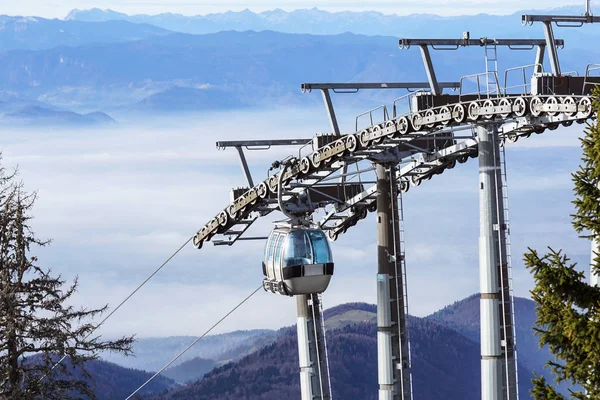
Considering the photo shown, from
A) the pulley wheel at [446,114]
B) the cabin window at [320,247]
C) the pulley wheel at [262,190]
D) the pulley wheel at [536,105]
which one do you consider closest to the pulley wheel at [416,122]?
the pulley wheel at [446,114]

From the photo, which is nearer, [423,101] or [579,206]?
[579,206]

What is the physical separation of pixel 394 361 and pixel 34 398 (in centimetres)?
1233

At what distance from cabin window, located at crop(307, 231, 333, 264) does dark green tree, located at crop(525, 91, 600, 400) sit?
17687 mm

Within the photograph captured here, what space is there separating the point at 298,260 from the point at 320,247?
0.82 m

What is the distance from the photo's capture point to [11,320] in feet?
144

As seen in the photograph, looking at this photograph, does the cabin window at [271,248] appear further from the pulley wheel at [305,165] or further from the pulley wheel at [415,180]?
the pulley wheel at [415,180]

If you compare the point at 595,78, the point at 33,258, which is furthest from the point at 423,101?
the point at 33,258

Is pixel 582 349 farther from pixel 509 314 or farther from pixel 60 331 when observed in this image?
A: pixel 60 331

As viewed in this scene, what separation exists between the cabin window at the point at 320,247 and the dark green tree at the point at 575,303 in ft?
58.0

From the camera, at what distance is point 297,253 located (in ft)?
131

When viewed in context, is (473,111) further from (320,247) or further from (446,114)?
(320,247)

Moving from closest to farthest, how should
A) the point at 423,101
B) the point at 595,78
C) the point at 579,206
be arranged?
1. the point at 579,206
2. the point at 595,78
3. the point at 423,101

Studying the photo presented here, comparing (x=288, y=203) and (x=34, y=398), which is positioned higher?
(x=288, y=203)

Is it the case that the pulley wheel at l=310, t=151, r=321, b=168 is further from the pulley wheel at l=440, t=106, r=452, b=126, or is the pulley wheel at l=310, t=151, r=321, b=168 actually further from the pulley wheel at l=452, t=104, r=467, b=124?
the pulley wheel at l=452, t=104, r=467, b=124
